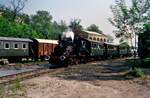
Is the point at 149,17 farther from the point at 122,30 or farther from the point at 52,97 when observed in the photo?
the point at 52,97

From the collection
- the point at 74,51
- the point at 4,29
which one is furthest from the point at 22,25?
the point at 74,51

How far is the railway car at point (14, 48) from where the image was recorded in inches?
1628

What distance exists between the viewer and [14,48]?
43.0m

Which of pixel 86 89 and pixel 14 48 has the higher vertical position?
pixel 14 48

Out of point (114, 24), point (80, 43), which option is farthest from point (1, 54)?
point (114, 24)

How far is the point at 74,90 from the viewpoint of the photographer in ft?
56.7

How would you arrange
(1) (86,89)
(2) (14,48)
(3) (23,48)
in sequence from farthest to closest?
(3) (23,48)
(2) (14,48)
(1) (86,89)

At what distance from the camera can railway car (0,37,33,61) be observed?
41.3 metres

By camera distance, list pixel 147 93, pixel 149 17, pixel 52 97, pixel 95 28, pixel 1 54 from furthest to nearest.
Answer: pixel 95 28
pixel 1 54
pixel 149 17
pixel 147 93
pixel 52 97

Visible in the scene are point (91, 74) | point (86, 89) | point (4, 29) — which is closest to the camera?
point (86, 89)

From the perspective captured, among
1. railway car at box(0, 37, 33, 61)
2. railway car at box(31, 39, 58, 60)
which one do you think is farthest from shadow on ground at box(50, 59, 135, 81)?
railway car at box(31, 39, 58, 60)

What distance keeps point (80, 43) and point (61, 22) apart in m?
124

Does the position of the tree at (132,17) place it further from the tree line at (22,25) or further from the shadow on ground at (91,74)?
the tree line at (22,25)

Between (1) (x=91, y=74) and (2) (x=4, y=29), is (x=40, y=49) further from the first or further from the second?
(1) (x=91, y=74)
